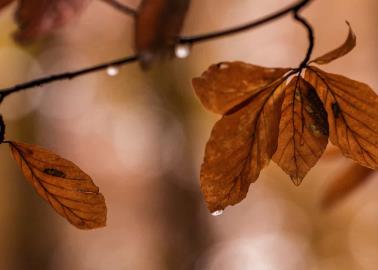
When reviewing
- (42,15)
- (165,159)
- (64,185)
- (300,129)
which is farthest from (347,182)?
(165,159)

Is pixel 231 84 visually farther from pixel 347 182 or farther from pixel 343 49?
pixel 347 182

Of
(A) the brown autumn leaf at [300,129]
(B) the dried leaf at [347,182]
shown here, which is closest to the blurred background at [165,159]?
(B) the dried leaf at [347,182]

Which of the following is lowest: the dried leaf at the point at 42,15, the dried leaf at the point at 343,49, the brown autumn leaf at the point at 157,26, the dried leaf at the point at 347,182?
the dried leaf at the point at 347,182

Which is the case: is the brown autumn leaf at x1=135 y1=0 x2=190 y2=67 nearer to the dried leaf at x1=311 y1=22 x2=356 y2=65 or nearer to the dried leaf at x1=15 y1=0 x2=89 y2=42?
the dried leaf at x1=15 y1=0 x2=89 y2=42

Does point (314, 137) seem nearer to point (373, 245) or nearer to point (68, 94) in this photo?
point (373, 245)

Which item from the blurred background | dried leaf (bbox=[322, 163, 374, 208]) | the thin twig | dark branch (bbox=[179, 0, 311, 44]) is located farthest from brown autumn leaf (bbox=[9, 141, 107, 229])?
the blurred background

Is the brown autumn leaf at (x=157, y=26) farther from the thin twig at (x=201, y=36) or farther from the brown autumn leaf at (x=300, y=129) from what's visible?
the brown autumn leaf at (x=300, y=129)
